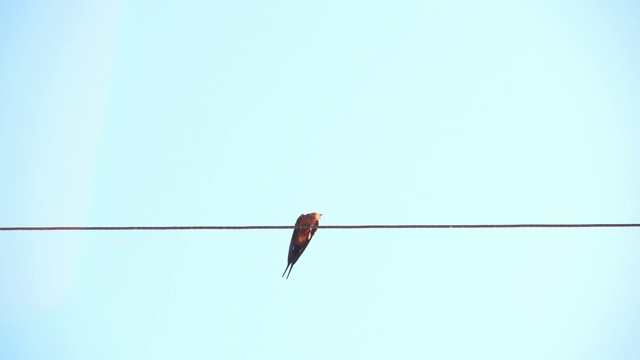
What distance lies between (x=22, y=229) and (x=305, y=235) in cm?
419

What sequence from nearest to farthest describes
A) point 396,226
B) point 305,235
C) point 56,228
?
point 56,228, point 396,226, point 305,235

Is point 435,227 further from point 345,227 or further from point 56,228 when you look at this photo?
point 56,228

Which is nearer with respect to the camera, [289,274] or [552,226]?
[552,226]

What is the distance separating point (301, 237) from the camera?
766cm

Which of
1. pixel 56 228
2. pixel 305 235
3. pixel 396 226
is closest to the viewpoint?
pixel 56 228

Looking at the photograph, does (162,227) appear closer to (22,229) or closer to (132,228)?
(132,228)

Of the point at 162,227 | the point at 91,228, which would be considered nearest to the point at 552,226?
the point at 162,227

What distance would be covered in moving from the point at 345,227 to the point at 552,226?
65.8 inches

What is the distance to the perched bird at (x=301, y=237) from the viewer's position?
764 cm

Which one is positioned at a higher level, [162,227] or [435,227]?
[435,227]

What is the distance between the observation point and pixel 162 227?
416 centimetres

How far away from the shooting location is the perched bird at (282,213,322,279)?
7.64m

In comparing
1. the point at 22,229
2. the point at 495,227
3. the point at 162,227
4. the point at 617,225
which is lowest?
the point at 22,229

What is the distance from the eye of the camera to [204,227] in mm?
4246
